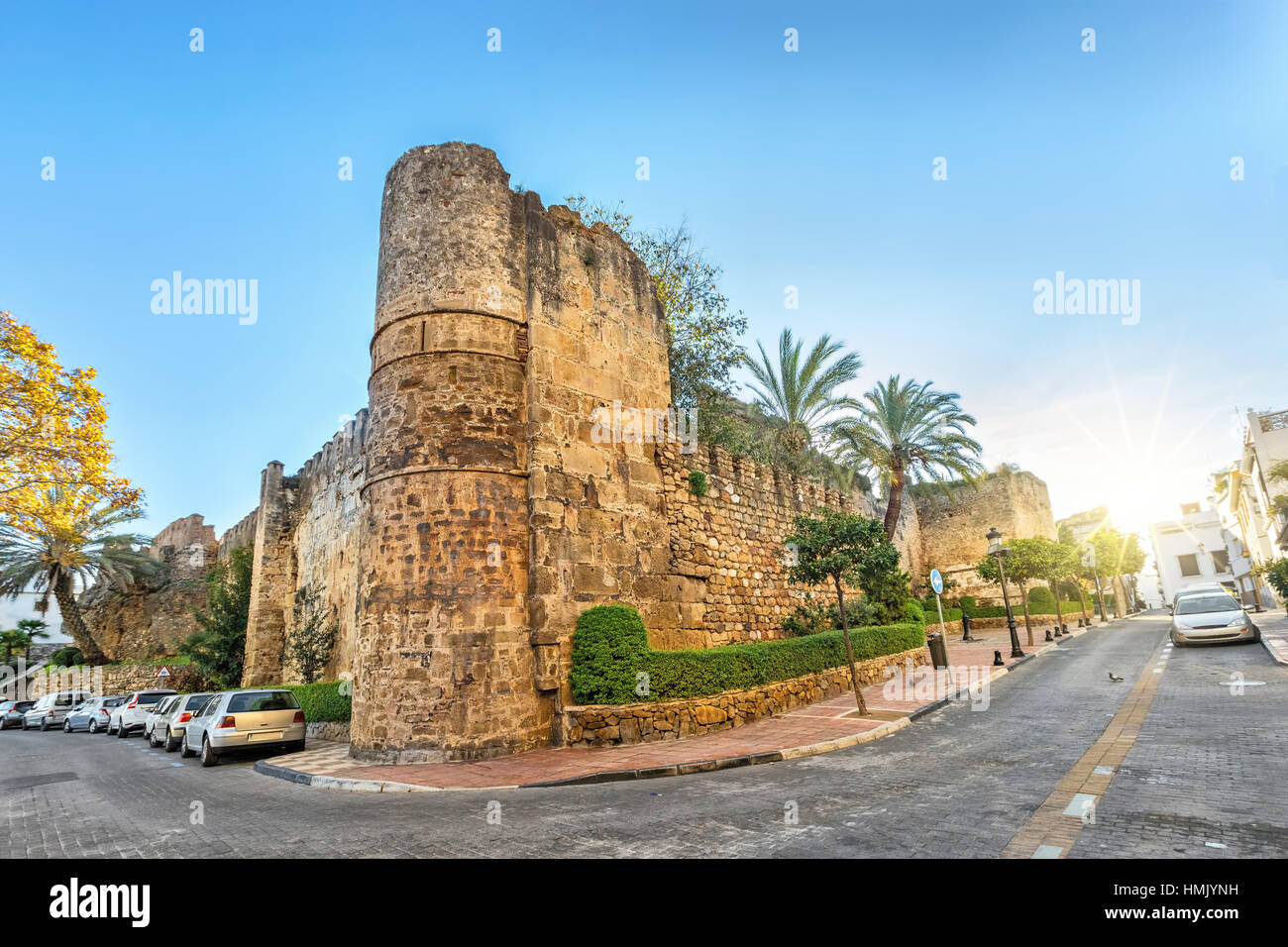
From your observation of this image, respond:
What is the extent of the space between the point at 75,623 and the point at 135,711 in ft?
48.9

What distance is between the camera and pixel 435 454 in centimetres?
1093

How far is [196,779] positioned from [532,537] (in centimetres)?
650

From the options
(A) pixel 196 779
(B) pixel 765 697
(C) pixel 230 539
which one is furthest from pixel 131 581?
(B) pixel 765 697

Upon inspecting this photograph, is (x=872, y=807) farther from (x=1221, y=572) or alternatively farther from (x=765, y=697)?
(x=1221, y=572)

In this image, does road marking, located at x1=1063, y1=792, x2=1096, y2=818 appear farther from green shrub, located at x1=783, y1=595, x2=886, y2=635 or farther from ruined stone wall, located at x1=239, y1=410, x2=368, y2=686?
ruined stone wall, located at x1=239, y1=410, x2=368, y2=686

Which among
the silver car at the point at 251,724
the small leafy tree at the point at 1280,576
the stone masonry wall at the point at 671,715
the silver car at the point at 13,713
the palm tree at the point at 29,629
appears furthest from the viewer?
the palm tree at the point at 29,629

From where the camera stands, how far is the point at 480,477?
1103cm

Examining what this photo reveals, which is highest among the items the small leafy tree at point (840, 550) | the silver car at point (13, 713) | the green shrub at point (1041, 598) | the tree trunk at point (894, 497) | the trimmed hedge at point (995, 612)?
the tree trunk at point (894, 497)

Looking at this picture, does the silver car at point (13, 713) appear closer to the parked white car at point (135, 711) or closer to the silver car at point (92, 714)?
the silver car at point (92, 714)

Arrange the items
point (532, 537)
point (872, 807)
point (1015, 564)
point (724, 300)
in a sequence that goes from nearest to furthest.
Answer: point (872, 807) < point (532, 537) < point (724, 300) < point (1015, 564)

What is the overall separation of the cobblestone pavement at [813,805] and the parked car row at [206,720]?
1.33 m

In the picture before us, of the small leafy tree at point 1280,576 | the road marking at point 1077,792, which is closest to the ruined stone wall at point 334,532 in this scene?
the road marking at point 1077,792

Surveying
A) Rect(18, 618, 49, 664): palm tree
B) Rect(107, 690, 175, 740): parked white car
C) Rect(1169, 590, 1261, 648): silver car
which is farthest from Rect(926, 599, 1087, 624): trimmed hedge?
Rect(18, 618, 49, 664): palm tree

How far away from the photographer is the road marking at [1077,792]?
14.0ft
